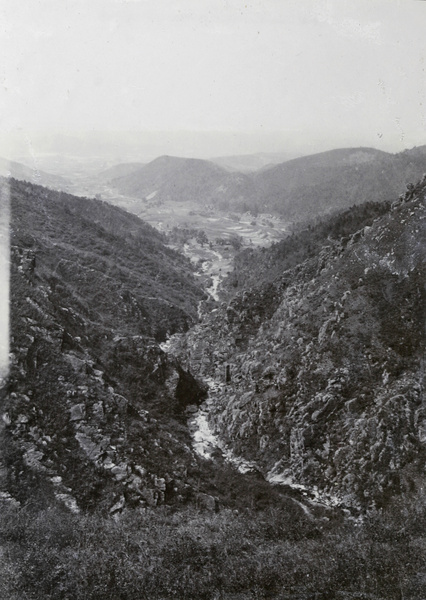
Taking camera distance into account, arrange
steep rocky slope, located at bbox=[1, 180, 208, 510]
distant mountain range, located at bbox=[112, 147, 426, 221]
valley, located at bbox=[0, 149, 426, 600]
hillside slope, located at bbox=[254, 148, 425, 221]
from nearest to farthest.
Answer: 1. valley, located at bbox=[0, 149, 426, 600]
2. steep rocky slope, located at bbox=[1, 180, 208, 510]
3. hillside slope, located at bbox=[254, 148, 425, 221]
4. distant mountain range, located at bbox=[112, 147, 426, 221]

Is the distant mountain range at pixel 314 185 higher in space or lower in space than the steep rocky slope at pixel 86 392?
higher

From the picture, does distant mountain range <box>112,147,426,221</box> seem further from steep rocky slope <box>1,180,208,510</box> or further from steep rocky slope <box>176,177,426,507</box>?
steep rocky slope <box>1,180,208,510</box>

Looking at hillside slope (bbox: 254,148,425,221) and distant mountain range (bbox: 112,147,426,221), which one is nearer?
hillside slope (bbox: 254,148,425,221)

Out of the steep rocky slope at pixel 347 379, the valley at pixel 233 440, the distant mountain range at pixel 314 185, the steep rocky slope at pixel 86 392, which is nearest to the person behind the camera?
the valley at pixel 233 440

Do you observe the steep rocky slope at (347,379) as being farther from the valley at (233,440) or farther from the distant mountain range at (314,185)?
the distant mountain range at (314,185)

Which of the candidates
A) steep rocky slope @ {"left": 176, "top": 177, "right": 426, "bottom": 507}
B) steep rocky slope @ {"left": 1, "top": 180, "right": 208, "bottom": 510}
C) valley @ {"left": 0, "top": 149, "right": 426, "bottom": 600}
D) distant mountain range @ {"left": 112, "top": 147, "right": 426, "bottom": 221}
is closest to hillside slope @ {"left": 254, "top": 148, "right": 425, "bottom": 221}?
distant mountain range @ {"left": 112, "top": 147, "right": 426, "bottom": 221}

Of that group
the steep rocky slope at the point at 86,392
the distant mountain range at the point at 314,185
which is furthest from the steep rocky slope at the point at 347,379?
the distant mountain range at the point at 314,185

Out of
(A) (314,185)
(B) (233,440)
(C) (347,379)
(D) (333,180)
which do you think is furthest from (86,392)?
(A) (314,185)
